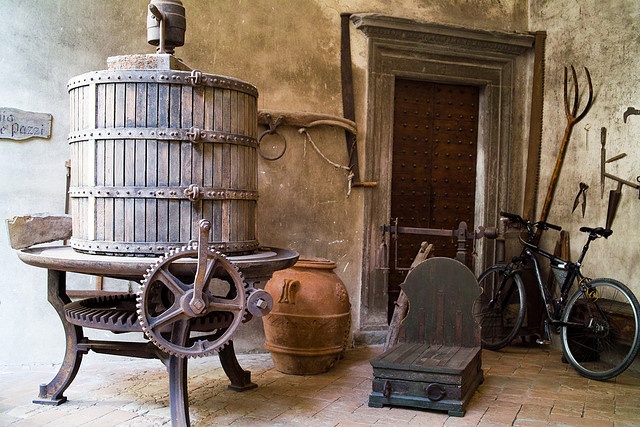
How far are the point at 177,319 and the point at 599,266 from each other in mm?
4373

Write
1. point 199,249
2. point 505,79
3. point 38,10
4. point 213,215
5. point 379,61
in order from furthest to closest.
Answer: point 505,79 < point 379,61 < point 38,10 < point 213,215 < point 199,249

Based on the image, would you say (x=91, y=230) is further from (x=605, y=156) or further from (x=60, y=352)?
(x=605, y=156)

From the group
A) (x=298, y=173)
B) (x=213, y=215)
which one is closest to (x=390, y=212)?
(x=298, y=173)

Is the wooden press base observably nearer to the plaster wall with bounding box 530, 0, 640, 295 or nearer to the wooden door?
the wooden door

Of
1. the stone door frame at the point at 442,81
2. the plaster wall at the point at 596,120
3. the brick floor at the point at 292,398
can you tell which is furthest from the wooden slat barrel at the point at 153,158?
the plaster wall at the point at 596,120

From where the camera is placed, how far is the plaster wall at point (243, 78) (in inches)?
220

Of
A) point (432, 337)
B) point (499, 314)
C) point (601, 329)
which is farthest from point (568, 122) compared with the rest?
point (432, 337)

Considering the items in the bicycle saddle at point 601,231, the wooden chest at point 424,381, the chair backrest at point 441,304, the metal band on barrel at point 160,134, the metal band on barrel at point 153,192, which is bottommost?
the wooden chest at point 424,381

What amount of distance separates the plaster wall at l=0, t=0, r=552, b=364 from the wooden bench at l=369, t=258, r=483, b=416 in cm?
141

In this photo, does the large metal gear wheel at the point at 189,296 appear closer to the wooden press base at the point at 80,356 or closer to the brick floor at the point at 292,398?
the wooden press base at the point at 80,356

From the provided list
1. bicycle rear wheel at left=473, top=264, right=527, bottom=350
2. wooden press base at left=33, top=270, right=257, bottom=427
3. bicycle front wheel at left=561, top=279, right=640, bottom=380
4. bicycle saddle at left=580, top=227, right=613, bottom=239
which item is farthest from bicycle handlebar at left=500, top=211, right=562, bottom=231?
wooden press base at left=33, top=270, right=257, bottom=427

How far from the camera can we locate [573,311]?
627 cm

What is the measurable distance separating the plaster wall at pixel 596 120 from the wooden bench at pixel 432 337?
1871 millimetres

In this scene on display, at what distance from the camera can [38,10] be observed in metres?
5.61
